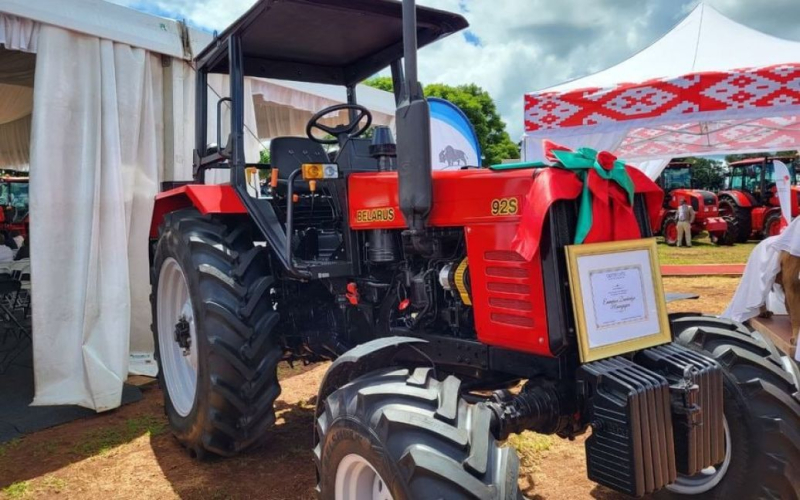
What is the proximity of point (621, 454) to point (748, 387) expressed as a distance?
81 cm

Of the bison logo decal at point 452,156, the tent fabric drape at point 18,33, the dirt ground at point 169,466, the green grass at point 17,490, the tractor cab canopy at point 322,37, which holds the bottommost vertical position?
the green grass at point 17,490

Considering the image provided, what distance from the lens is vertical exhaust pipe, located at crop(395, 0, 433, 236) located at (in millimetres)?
2182

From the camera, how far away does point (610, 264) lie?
226 cm

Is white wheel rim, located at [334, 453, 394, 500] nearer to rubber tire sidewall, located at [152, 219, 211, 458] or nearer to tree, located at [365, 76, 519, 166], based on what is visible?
rubber tire sidewall, located at [152, 219, 211, 458]

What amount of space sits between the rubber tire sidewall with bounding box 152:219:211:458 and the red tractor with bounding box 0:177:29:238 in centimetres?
981

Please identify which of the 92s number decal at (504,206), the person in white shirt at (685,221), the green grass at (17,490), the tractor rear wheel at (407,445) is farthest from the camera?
the person in white shirt at (685,221)

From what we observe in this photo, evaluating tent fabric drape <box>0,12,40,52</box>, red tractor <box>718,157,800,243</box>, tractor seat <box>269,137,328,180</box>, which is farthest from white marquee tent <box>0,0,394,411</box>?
red tractor <box>718,157,800,243</box>

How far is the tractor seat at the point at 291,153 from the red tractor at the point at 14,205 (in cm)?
1029

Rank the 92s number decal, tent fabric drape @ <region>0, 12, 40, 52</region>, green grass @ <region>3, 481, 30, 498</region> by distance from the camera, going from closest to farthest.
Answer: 1. the 92s number decal
2. green grass @ <region>3, 481, 30, 498</region>
3. tent fabric drape @ <region>0, 12, 40, 52</region>

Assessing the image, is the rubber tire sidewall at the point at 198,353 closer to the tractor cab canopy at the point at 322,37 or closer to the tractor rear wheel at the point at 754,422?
the tractor cab canopy at the point at 322,37

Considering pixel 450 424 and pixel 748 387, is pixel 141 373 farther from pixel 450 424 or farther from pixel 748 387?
pixel 748 387

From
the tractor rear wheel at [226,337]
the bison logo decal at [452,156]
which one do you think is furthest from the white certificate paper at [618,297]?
the bison logo decal at [452,156]

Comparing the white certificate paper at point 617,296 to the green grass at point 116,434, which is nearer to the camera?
the white certificate paper at point 617,296

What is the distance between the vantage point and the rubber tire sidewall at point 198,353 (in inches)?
124
